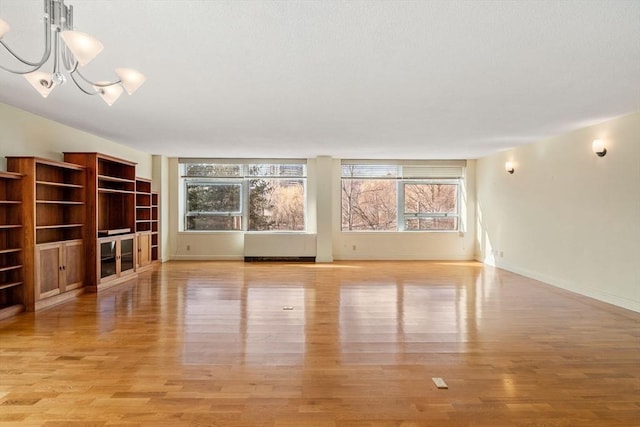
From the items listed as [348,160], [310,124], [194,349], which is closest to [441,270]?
[348,160]

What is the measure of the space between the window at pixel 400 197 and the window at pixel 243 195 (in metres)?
1.18

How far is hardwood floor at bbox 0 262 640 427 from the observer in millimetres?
2205

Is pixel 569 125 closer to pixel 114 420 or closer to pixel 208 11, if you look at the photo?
pixel 208 11

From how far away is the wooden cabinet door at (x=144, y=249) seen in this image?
6832 millimetres

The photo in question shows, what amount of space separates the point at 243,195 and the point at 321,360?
6.26 m

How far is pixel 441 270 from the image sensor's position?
23.7 ft

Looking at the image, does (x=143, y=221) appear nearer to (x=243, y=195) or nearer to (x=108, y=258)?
(x=108, y=258)

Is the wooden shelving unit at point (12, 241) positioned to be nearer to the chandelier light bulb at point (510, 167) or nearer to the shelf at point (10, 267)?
the shelf at point (10, 267)

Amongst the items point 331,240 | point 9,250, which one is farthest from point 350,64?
point 331,240

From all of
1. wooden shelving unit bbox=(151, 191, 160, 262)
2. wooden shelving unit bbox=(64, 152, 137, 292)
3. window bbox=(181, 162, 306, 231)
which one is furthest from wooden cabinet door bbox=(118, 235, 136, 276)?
window bbox=(181, 162, 306, 231)

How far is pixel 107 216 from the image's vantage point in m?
6.39

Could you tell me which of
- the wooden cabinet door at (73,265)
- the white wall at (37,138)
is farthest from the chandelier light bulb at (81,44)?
the wooden cabinet door at (73,265)

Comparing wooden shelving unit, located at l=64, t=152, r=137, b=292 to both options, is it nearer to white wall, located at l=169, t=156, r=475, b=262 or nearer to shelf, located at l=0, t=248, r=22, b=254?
shelf, located at l=0, t=248, r=22, b=254

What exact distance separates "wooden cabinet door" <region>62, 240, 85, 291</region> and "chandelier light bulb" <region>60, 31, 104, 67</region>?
3.74 metres
